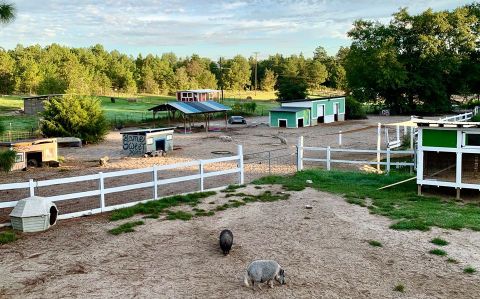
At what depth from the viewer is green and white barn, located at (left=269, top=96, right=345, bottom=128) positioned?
148 ft

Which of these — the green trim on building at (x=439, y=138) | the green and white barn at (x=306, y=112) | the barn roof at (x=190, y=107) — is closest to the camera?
the green trim on building at (x=439, y=138)

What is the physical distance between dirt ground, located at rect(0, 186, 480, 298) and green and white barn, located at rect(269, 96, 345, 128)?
3333 centimetres

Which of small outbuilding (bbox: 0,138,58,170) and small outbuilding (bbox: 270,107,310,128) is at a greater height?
small outbuilding (bbox: 270,107,310,128)

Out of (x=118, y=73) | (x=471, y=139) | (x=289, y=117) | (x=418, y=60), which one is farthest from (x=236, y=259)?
(x=118, y=73)

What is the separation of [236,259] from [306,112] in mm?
38457

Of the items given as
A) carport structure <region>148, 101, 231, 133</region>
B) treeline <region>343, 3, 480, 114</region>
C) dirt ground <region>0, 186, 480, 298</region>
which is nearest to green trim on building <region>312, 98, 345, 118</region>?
treeline <region>343, 3, 480, 114</region>

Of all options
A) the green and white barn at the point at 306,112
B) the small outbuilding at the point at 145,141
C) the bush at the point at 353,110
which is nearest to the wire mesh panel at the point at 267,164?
the small outbuilding at the point at 145,141

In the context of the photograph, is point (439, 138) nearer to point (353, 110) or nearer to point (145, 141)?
point (145, 141)

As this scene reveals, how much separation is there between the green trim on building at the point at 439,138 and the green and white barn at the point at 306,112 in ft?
97.8

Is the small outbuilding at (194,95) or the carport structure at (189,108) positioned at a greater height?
the small outbuilding at (194,95)

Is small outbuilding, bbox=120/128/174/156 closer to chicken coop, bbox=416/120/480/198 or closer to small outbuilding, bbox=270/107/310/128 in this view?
chicken coop, bbox=416/120/480/198

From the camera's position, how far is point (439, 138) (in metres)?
14.8

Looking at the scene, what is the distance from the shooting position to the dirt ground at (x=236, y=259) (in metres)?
7.67

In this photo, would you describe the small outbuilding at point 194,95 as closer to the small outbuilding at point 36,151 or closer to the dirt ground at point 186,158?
the dirt ground at point 186,158
